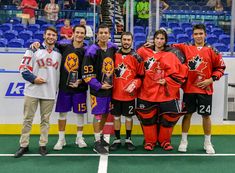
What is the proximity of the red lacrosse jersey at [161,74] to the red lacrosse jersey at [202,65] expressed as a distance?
0.14m

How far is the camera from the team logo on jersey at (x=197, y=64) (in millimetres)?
5548

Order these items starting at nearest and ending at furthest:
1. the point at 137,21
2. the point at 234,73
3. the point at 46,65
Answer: the point at 46,65, the point at 234,73, the point at 137,21

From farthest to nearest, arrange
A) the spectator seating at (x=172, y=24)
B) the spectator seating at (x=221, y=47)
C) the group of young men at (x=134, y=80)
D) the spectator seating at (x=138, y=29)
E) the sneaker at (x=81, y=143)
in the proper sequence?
the spectator seating at (x=172, y=24), the spectator seating at (x=138, y=29), the spectator seating at (x=221, y=47), the sneaker at (x=81, y=143), the group of young men at (x=134, y=80)

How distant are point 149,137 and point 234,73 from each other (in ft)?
8.18

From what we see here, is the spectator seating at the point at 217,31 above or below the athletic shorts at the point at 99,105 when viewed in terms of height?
above

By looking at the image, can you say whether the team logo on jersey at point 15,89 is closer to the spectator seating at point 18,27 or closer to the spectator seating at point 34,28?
the spectator seating at point 34,28

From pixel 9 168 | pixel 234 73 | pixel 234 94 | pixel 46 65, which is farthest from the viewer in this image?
pixel 234 73

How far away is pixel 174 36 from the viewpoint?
38.0 feet

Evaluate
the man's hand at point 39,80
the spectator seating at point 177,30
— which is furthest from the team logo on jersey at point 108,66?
the spectator seating at point 177,30

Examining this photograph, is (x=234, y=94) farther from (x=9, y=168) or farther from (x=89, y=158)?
(x=9, y=168)

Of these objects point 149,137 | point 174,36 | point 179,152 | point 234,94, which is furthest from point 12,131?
point 174,36

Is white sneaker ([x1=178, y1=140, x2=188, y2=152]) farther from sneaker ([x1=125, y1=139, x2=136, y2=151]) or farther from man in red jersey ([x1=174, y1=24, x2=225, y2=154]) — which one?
sneaker ([x1=125, y1=139, x2=136, y2=151])

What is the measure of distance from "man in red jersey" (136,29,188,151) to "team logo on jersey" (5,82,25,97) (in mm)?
1785

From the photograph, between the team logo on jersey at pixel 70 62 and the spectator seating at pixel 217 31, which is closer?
the team logo on jersey at pixel 70 62
